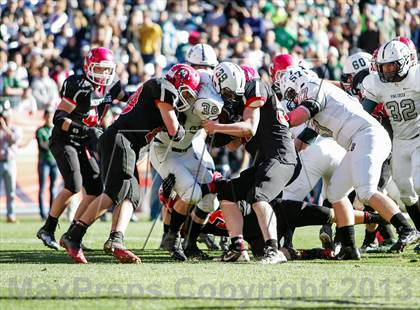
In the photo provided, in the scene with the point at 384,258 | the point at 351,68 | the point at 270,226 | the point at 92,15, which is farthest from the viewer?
the point at 92,15

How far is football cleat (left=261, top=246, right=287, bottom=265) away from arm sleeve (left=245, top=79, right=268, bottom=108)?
46.1 inches

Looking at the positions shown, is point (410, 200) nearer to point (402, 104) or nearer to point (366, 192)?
point (402, 104)

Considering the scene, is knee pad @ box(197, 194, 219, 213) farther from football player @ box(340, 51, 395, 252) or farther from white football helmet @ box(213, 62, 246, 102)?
football player @ box(340, 51, 395, 252)

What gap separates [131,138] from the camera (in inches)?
325

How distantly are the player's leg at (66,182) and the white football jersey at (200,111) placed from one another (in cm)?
113

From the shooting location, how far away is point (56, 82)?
16.7m

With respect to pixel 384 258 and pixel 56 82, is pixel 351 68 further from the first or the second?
pixel 56 82

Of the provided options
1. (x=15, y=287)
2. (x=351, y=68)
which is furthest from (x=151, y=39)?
(x=15, y=287)

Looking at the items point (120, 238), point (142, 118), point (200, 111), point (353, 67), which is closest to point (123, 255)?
point (120, 238)

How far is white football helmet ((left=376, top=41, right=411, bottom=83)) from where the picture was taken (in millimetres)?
8812

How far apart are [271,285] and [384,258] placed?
8.27ft

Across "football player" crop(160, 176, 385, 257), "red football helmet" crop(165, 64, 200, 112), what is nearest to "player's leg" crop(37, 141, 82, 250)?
"football player" crop(160, 176, 385, 257)

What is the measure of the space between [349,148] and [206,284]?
262cm

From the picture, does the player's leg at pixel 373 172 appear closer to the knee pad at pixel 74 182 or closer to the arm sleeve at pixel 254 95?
the arm sleeve at pixel 254 95
